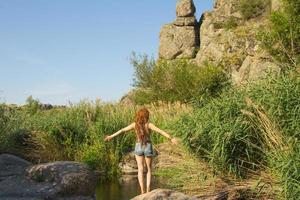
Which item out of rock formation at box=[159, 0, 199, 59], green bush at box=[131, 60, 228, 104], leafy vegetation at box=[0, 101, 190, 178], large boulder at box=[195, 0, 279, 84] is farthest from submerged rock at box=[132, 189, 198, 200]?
rock formation at box=[159, 0, 199, 59]

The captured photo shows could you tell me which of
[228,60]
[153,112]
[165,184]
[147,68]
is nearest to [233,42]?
[228,60]

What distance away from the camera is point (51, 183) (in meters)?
10.5

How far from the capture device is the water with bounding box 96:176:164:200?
11.4 meters

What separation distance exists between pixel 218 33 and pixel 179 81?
496 inches

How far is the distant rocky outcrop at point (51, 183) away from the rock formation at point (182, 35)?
43779 millimetres

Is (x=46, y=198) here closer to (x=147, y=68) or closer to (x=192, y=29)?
(x=147, y=68)

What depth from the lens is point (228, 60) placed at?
4044 centimetres

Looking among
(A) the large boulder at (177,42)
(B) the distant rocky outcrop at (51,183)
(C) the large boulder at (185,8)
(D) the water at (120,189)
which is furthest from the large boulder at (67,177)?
(C) the large boulder at (185,8)

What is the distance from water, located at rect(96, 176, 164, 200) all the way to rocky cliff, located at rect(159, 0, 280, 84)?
25735 mm

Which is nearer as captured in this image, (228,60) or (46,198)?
(46,198)

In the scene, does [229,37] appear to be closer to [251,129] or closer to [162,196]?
[251,129]

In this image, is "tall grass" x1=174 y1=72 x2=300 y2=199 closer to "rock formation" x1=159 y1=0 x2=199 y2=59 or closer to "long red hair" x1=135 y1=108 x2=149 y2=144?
"long red hair" x1=135 y1=108 x2=149 y2=144

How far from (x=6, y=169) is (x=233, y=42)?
33.1 meters

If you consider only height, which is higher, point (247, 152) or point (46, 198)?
point (247, 152)
